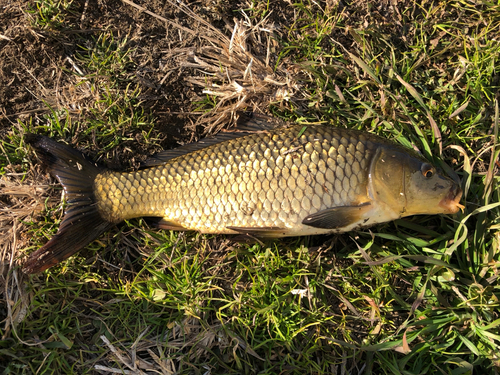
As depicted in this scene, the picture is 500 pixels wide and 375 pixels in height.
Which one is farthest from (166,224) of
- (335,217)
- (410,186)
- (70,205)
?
(410,186)

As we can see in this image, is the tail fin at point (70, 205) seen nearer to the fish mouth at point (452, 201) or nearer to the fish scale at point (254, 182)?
the fish scale at point (254, 182)

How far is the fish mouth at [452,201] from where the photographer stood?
1.94m

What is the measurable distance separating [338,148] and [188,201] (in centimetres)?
93

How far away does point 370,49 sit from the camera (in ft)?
7.75

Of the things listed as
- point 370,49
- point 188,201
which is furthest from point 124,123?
point 370,49

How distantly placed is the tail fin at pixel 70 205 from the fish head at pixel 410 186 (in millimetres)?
1649

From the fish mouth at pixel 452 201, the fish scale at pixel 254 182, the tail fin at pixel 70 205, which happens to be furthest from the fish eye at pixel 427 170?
the tail fin at pixel 70 205

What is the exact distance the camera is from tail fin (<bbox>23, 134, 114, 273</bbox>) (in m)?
2.07

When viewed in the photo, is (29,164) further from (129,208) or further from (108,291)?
(108,291)

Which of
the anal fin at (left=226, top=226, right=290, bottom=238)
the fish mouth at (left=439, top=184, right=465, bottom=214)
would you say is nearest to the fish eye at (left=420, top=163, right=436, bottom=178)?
the fish mouth at (left=439, top=184, right=465, bottom=214)

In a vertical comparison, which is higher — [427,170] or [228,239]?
[427,170]

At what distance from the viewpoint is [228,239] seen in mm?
2271

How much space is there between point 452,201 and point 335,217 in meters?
0.68

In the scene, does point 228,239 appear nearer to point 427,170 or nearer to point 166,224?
point 166,224
